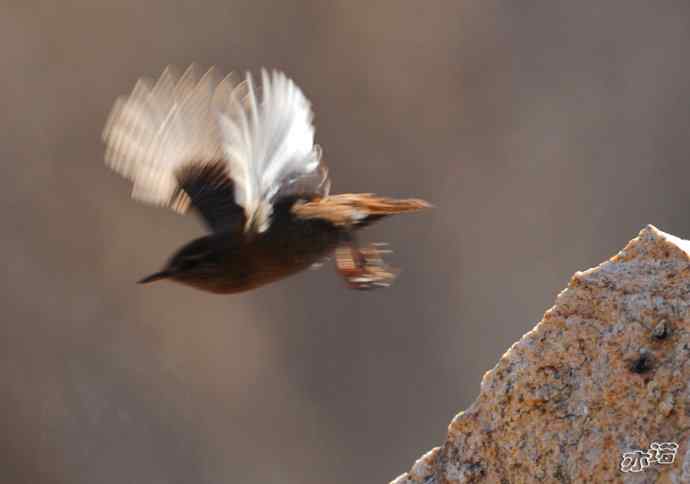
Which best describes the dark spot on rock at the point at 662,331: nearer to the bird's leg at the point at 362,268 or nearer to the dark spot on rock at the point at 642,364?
the dark spot on rock at the point at 642,364

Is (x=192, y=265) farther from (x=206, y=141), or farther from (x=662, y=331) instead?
(x=662, y=331)

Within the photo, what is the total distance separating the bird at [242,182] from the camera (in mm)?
2463

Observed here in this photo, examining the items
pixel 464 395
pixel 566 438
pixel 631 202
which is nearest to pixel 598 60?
pixel 631 202

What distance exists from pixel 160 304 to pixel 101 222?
1.61 ft

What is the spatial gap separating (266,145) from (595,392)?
91 centimetres

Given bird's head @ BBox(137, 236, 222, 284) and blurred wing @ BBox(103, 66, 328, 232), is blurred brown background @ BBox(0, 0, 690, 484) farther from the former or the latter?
bird's head @ BBox(137, 236, 222, 284)

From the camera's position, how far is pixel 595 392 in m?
2.01

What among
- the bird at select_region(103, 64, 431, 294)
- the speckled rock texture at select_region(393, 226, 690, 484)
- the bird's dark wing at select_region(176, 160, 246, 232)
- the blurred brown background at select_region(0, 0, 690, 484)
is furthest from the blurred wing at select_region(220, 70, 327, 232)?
the blurred brown background at select_region(0, 0, 690, 484)

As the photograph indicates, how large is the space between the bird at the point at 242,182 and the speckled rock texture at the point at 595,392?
568 millimetres

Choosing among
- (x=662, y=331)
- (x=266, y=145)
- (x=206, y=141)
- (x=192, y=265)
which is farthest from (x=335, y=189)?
(x=662, y=331)

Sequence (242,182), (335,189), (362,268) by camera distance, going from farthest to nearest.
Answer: (335,189) < (362,268) < (242,182)

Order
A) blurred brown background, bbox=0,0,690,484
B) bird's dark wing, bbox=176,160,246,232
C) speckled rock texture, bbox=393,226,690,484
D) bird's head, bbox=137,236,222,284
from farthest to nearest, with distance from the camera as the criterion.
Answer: blurred brown background, bbox=0,0,690,484, bird's dark wing, bbox=176,160,246,232, bird's head, bbox=137,236,222,284, speckled rock texture, bbox=393,226,690,484

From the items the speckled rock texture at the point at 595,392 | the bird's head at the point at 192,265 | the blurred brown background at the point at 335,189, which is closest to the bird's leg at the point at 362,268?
the bird's head at the point at 192,265

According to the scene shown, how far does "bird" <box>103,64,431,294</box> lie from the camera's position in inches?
97.0
